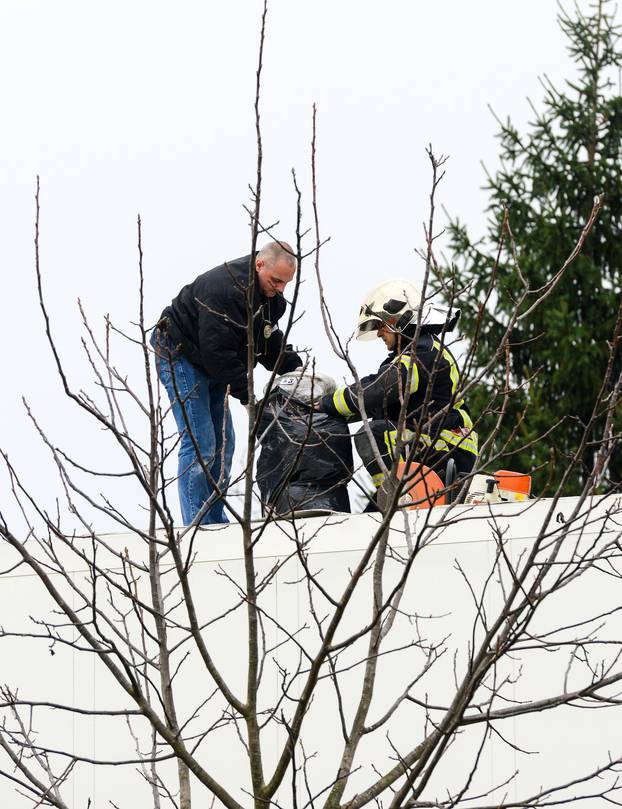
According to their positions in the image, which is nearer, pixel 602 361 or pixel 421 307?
pixel 421 307

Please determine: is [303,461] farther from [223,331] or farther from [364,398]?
[223,331]

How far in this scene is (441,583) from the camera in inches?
267

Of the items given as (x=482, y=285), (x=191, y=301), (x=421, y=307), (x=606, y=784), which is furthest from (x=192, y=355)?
(x=482, y=285)

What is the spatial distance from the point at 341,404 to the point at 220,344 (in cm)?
90

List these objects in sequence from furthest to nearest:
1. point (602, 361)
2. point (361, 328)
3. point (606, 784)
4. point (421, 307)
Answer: point (602, 361) < point (361, 328) < point (606, 784) < point (421, 307)

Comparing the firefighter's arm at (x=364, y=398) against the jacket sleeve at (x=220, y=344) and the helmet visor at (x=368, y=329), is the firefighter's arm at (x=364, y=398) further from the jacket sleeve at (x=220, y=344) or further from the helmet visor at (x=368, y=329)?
the jacket sleeve at (x=220, y=344)

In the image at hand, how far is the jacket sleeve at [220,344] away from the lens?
745 centimetres

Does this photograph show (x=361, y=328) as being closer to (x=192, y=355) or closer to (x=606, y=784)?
(x=192, y=355)

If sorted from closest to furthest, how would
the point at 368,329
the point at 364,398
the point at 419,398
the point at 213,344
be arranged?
the point at 364,398 < the point at 419,398 < the point at 368,329 < the point at 213,344

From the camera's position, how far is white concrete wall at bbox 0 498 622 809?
6379 mm

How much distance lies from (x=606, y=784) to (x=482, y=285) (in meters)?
11.5

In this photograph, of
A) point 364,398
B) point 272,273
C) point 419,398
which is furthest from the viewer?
point 272,273

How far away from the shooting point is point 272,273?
734 cm

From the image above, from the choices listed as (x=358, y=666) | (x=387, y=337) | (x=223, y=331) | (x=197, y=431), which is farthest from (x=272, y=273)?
(x=358, y=666)
